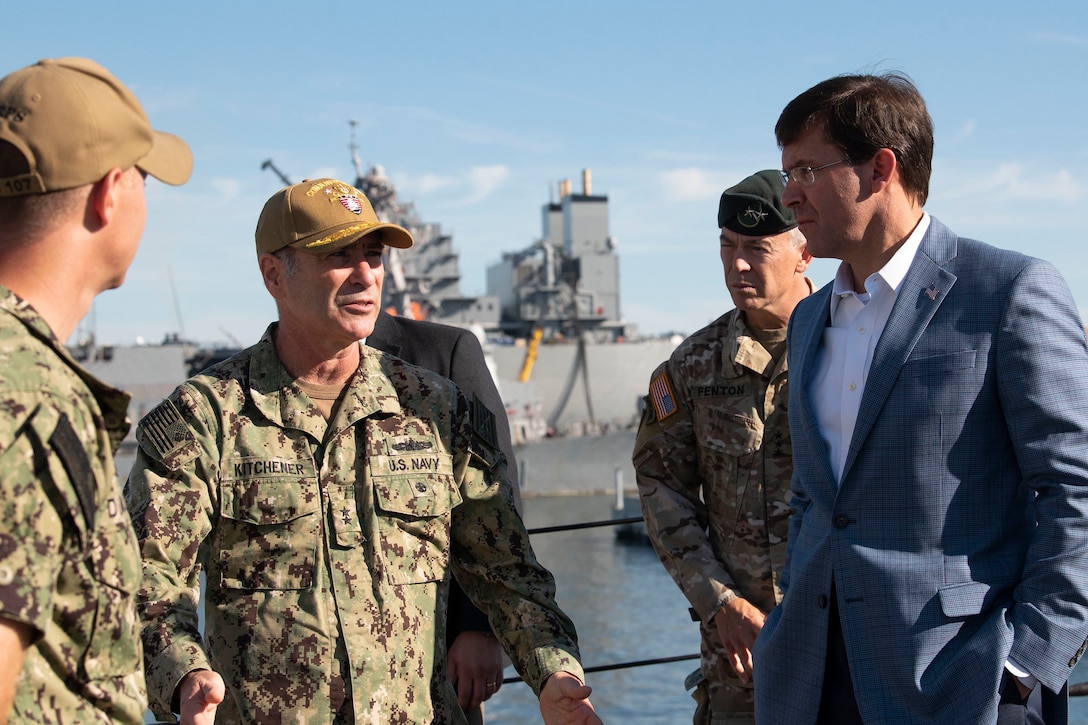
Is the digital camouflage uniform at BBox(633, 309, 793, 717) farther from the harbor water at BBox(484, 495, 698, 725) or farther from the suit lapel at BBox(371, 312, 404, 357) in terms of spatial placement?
the harbor water at BBox(484, 495, 698, 725)

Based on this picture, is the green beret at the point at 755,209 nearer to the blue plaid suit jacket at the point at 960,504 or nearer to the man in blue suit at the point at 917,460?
the man in blue suit at the point at 917,460

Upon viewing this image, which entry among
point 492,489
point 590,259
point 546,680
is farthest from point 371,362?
point 590,259

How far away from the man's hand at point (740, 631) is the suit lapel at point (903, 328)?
27.3 inches

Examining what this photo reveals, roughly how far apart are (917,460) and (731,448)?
88cm

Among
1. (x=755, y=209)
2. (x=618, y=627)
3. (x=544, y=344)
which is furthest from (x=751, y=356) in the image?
(x=544, y=344)

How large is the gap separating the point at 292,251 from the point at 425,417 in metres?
0.49

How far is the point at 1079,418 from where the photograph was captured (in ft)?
6.13

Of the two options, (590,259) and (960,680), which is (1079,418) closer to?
(960,680)

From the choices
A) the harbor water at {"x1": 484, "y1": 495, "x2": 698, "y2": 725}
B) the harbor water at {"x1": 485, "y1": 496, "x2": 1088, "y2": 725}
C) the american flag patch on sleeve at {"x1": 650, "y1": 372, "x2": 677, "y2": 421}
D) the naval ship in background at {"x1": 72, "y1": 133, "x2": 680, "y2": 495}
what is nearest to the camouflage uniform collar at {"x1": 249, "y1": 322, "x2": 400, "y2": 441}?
the american flag patch on sleeve at {"x1": 650, "y1": 372, "x2": 677, "y2": 421}

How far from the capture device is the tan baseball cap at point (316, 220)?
2.24 meters

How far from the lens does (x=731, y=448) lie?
9.26 feet

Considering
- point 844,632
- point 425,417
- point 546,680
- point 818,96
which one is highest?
point 818,96

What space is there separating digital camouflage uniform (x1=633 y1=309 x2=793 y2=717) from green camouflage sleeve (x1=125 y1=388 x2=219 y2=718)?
1273 mm

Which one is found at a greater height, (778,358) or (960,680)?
(778,358)
